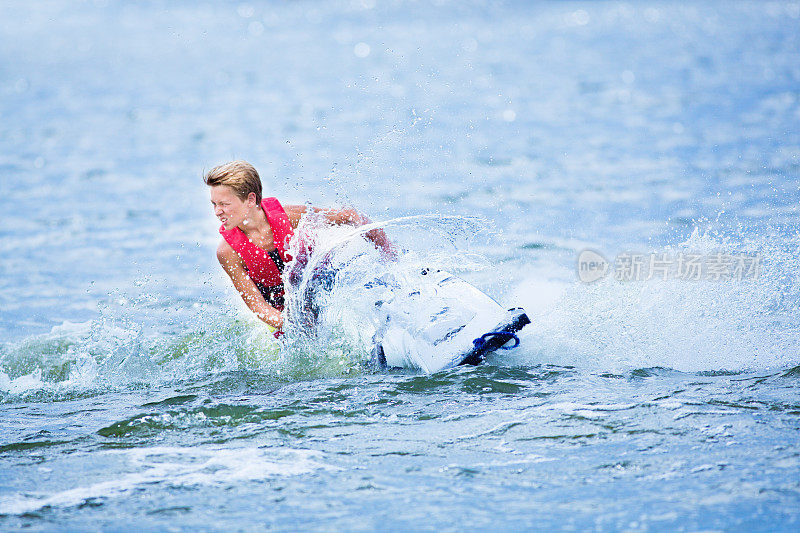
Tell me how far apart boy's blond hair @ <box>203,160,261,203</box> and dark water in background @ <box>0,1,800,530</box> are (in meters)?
1.30

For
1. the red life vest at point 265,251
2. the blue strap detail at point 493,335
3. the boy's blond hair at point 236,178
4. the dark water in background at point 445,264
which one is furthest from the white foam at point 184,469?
the boy's blond hair at point 236,178

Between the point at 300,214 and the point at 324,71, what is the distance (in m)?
21.3

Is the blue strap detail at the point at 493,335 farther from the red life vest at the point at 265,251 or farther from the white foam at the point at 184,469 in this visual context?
the white foam at the point at 184,469

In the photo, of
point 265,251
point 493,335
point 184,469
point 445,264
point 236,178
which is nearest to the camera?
point 184,469

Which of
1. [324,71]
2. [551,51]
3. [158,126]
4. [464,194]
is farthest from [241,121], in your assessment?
[551,51]

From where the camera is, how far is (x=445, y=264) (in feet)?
23.1

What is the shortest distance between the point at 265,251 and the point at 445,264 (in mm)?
1423

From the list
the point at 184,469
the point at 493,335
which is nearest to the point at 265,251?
the point at 493,335

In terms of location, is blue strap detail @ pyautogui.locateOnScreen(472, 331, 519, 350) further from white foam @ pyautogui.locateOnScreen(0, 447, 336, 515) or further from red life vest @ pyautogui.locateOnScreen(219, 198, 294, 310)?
white foam @ pyautogui.locateOnScreen(0, 447, 336, 515)

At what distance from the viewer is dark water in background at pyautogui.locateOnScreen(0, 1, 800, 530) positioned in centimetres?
442

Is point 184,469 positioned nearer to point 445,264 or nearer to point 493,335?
point 493,335

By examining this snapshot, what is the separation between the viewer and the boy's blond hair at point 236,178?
625cm

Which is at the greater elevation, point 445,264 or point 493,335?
point 445,264

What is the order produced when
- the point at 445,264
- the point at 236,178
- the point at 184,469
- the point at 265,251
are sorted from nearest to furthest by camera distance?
the point at 184,469 → the point at 236,178 → the point at 265,251 → the point at 445,264
